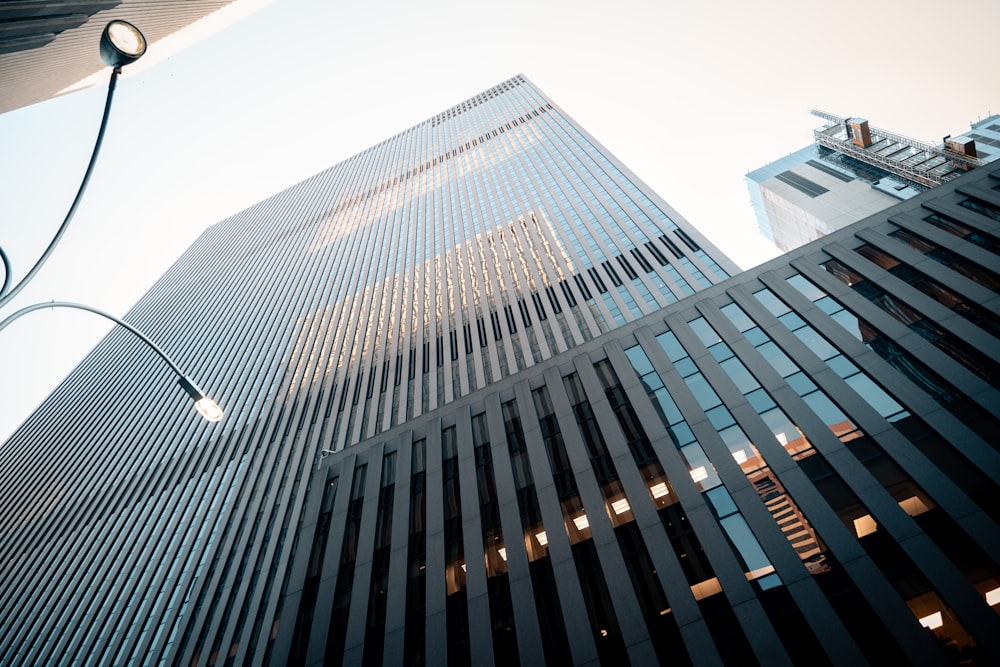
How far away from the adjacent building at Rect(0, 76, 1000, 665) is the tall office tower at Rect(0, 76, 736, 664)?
48cm

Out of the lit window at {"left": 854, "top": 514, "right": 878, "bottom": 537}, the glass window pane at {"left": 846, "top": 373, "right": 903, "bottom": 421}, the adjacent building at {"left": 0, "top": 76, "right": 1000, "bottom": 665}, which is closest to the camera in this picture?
the adjacent building at {"left": 0, "top": 76, "right": 1000, "bottom": 665}

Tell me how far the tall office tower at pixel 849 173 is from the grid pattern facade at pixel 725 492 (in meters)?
39.0

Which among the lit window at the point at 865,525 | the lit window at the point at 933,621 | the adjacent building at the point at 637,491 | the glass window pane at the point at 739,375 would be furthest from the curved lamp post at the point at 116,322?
the glass window pane at the point at 739,375

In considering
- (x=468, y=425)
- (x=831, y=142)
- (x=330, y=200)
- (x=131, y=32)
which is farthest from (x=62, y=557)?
(x=831, y=142)

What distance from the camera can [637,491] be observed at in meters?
19.7

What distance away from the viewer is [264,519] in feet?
148

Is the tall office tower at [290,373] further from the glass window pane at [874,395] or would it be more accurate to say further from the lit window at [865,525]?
the lit window at [865,525]

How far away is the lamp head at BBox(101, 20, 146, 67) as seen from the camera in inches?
327

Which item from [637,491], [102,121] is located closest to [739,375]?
[637,491]

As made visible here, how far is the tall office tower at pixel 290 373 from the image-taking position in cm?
4431

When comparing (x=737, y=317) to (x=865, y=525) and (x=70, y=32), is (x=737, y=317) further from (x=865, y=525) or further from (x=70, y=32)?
(x=70, y=32)

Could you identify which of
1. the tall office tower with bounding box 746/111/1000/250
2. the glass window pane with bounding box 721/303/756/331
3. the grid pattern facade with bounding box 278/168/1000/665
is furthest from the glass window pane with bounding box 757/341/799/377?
the tall office tower with bounding box 746/111/1000/250

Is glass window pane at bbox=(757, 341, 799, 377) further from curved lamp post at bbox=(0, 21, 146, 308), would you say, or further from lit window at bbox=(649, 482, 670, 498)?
curved lamp post at bbox=(0, 21, 146, 308)

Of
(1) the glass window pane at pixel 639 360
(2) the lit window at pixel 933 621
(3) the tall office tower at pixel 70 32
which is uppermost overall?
(3) the tall office tower at pixel 70 32
